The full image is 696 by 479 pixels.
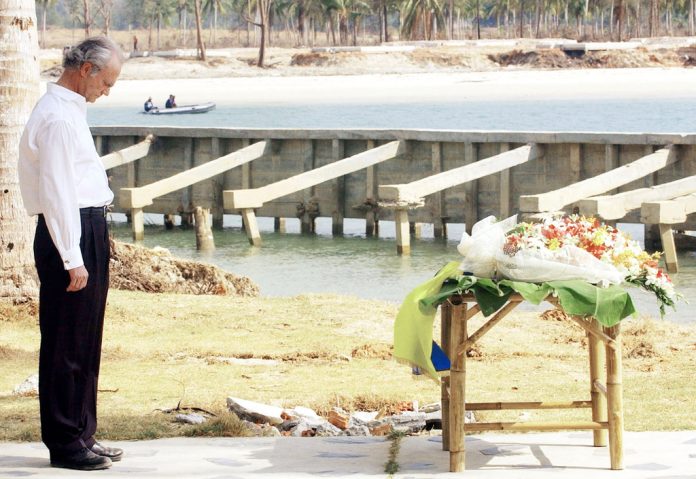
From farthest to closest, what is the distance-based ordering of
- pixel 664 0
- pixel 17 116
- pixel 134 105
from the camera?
1. pixel 664 0
2. pixel 134 105
3. pixel 17 116

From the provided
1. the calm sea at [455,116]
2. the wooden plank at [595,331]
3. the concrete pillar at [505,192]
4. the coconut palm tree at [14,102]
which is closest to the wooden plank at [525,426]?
the wooden plank at [595,331]

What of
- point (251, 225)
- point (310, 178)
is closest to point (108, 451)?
point (310, 178)

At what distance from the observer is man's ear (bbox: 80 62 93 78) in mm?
5551

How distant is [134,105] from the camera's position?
69.2 meters

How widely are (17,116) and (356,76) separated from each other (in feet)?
254

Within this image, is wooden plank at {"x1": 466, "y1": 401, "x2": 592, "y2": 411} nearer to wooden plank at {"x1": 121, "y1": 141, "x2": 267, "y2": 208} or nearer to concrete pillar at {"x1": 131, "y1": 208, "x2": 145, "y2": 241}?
wooden plank at {"x1": 121, "y1": 141, "x2": 267, "y2": 208}

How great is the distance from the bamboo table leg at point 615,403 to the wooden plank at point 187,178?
45.5 ft

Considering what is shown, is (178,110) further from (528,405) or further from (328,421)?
(528,405)

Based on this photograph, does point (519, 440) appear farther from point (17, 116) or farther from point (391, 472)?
point (17, 116)

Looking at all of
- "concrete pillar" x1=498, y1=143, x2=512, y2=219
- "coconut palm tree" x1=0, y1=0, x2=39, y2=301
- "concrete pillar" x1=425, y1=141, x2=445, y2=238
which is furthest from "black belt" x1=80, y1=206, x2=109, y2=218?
"concrete pillar" x1=425, y1=141, x2=445, y2=238

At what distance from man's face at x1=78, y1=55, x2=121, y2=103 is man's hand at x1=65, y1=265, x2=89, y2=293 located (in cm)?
73

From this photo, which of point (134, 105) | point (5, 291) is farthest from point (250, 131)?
point (134, 105)

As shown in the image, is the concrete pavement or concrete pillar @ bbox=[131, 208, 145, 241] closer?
the concrete pavement

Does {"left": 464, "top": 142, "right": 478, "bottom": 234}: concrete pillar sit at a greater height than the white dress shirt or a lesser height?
lesser
